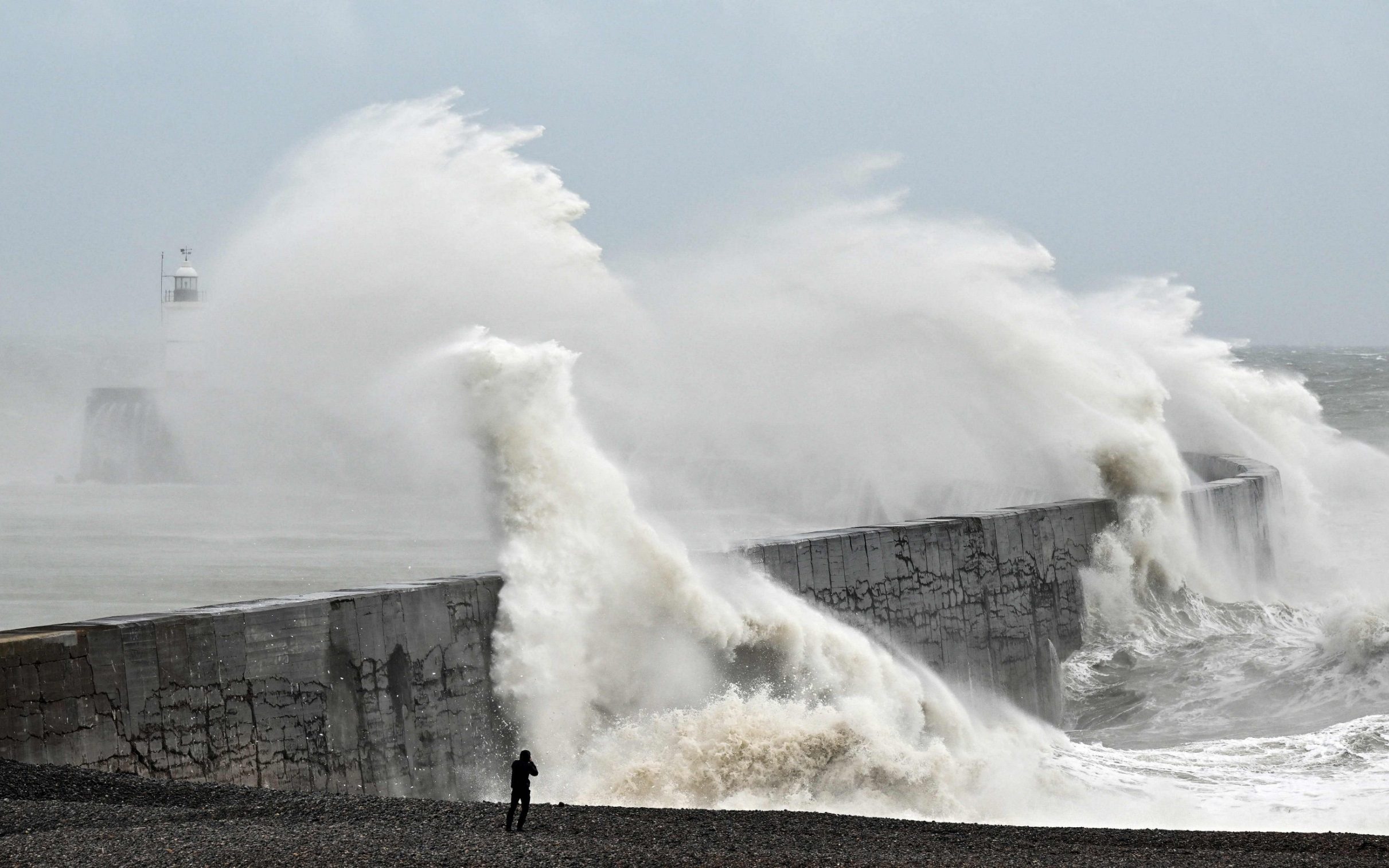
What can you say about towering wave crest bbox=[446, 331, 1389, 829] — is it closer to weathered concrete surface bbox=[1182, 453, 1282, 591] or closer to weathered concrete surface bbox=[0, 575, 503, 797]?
weathered concrete surface bbox=[0, 575, 503, 797]

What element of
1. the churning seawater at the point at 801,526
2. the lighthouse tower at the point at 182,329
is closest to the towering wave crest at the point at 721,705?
the churning seawater at the point at 801,526

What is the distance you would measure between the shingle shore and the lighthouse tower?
3933 centimetres

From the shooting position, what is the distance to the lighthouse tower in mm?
44125

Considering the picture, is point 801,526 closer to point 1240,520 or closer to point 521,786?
point 1240,520

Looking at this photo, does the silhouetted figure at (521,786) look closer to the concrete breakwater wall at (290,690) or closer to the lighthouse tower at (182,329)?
the concrete breakwater wall at (290,690)

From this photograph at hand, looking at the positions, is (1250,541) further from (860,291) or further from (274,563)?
(274,563)

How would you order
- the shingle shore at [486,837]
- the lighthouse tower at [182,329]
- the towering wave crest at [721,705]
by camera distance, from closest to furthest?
the shingle shore at [486,837] < the towering wave crest at [721,705] < the lighthouse tower at [182,329]

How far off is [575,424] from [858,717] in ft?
8.83

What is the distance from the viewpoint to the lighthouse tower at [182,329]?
44.1 m

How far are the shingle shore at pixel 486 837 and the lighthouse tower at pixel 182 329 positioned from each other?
1548 inches

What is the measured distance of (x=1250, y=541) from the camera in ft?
60.4

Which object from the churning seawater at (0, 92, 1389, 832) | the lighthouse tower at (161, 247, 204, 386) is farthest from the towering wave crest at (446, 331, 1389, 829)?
the lighthouse tower at (161, 247, 204, 386)

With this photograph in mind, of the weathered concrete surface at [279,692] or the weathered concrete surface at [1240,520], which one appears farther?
the weathered concrete surface at [1240,520]

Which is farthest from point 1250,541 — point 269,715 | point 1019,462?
point 269,715
